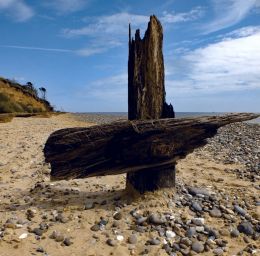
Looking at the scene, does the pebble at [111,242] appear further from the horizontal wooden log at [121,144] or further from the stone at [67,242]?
the horizontal wooden log at [121,144]

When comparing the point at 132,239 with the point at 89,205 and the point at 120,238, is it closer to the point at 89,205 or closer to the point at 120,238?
the point at 120,238

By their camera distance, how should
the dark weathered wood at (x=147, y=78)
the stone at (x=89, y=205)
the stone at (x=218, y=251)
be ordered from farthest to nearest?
the dark weathered wood at (x=147, y=78), the stone at (x=89, y=205), the stone at (x=218, y=251)

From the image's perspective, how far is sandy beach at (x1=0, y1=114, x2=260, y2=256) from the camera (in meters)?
5.59

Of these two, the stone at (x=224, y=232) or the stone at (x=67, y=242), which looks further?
the stone at (x=224, y=232)

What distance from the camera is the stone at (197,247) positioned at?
5571 mm

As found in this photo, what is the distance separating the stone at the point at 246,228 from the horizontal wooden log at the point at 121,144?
1.71 m

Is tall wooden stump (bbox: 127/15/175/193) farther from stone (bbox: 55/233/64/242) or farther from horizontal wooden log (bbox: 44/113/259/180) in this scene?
stone (bbox: 55/233/64/242)

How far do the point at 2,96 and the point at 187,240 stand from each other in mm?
39502

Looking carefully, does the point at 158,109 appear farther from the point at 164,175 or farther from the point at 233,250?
the point at 233,250

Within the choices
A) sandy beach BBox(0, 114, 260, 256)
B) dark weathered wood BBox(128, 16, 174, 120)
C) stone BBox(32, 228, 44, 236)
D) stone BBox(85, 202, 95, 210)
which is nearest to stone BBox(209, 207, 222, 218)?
sandy beach BBox(0, 114, 260, 256)

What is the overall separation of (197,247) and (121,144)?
223 cm

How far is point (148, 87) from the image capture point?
707cm

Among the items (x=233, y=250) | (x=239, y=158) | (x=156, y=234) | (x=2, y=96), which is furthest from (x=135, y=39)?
(x=2, y=96)

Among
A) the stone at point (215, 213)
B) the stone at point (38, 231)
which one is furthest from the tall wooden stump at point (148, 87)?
the stone at point (38, 231)
